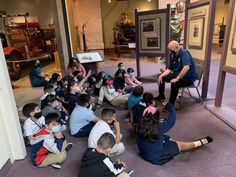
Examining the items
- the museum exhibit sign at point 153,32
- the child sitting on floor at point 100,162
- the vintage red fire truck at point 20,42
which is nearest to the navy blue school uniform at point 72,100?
the child sitting on floor at point 100,162

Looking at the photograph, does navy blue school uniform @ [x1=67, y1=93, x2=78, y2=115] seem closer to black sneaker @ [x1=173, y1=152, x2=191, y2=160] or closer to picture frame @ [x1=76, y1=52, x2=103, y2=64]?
black sneaker @ [x1=173, y1=152, x2=191, y2=160]

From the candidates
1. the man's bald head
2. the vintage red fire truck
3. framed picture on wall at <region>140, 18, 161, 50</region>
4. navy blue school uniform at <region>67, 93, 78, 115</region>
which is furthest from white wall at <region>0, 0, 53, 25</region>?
the man's bald head

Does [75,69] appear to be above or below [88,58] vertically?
below

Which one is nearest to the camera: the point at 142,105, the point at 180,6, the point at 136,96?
the point at 142,105

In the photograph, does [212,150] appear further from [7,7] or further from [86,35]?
[7,7]

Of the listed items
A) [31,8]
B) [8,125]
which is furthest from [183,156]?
[31,8]

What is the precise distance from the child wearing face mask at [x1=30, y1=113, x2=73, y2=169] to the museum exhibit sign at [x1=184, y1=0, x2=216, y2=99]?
293 cm

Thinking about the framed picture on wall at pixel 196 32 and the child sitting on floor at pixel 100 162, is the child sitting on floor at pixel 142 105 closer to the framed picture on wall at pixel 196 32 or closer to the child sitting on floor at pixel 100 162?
the child sitting on floor at pixel 100 162

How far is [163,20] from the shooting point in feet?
16.6

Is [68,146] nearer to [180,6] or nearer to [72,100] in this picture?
[72,100]

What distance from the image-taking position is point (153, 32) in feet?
17.5

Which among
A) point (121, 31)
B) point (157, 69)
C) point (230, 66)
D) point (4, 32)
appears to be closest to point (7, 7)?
point (4, 32)

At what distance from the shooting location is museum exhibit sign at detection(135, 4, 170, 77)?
16.6 feet

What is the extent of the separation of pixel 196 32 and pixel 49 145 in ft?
11.4
